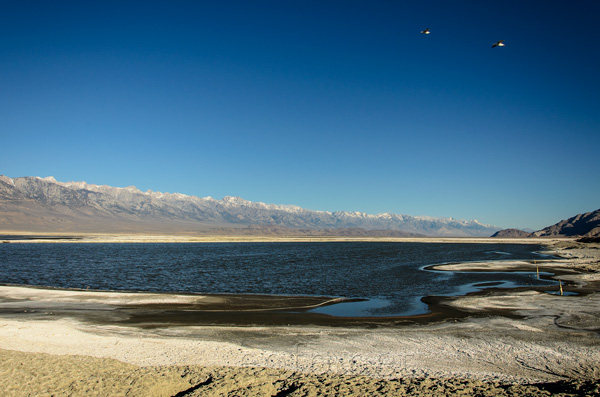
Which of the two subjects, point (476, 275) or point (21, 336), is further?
point (476, 275)

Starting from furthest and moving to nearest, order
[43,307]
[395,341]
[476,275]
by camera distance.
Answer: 1. [476,275]
2. [43,307]
3. [395,341]

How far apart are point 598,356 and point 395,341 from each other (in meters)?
6.27

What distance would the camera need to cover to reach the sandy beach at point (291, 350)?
10.1 metres

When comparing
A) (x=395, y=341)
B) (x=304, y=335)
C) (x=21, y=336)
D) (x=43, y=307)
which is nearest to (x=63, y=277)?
(x=43, y=307)

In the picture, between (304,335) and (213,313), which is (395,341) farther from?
(213,313)

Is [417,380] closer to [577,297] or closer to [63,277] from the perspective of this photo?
[577,297]

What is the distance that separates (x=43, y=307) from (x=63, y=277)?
1859 cm

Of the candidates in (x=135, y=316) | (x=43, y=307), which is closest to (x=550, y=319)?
(x=135, y=316)

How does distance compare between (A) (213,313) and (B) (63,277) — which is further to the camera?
(B) (63,277)

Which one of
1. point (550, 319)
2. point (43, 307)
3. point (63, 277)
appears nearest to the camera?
point (550, 319)

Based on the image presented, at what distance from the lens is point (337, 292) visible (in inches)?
1165

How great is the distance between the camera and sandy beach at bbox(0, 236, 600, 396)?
1010cm

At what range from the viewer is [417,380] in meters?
10.6

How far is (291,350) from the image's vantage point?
1338 centimetres
